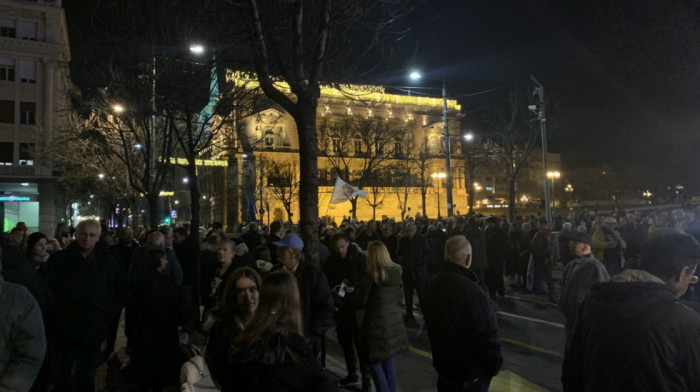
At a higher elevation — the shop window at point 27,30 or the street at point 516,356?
the shop window at point 27,30

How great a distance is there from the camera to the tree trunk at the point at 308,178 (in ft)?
21.2

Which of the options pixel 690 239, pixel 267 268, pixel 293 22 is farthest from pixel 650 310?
pixel 293 22

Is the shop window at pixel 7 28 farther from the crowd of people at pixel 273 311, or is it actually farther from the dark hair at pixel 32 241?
the crowd of people at pixel 273 311

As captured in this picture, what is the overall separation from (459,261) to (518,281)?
465 inches

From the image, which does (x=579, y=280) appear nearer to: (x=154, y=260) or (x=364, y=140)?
(x=154, y=260)

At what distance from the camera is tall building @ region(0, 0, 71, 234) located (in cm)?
3403

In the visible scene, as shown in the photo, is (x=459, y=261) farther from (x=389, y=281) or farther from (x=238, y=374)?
(x=238, y=374)

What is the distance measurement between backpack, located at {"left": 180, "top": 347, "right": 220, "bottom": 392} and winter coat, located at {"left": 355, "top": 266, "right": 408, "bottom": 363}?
2.51 metres

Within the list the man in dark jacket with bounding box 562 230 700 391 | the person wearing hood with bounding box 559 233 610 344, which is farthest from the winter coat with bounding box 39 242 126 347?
the person wearing hood with bounding box 559 233 610 344

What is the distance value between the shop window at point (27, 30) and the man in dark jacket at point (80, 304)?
43096mm

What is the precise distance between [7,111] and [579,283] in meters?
44.4

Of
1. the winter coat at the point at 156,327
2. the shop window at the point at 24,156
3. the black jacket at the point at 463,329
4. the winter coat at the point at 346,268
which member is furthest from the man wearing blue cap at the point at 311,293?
the shop window at the point at 24,156

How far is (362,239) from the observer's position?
39.8 ft

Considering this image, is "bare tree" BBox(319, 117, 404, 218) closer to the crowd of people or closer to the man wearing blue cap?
the crowd of people
